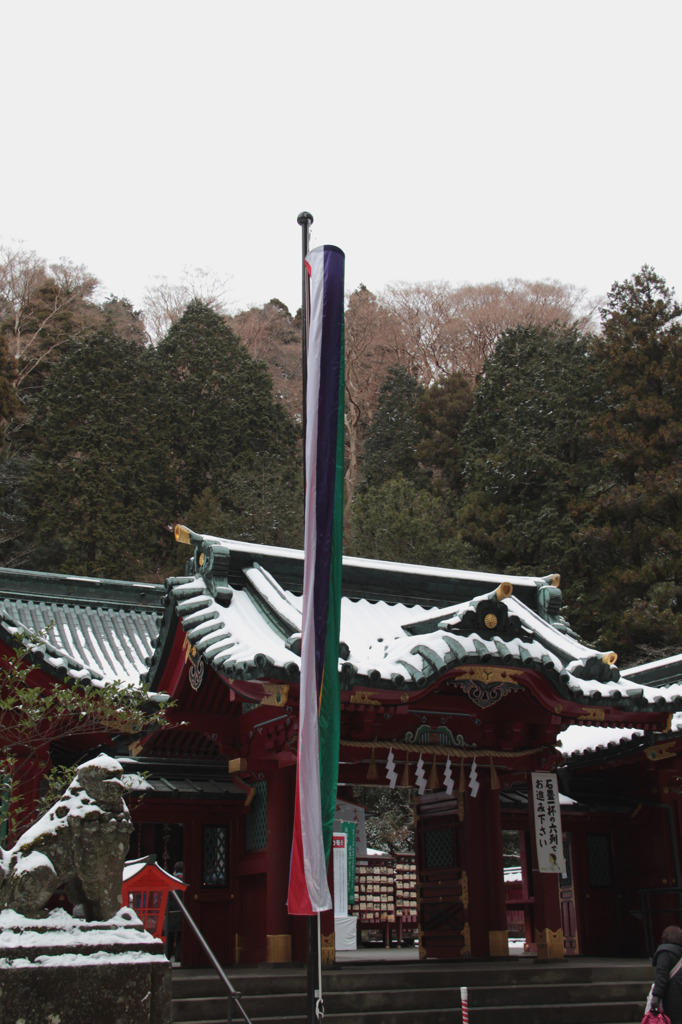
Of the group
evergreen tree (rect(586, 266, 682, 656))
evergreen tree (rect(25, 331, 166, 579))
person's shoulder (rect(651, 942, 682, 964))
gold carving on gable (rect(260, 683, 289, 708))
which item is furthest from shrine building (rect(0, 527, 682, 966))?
evergreen tree (rect(25, 331, 166, 579))

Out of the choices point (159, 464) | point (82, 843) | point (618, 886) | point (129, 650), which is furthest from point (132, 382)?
point (82, 843)

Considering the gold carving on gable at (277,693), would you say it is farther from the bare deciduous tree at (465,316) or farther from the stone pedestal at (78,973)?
the bare deciduous tree at (465,316)

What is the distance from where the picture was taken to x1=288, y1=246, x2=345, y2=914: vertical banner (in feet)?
18.3

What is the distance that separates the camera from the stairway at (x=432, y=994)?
24.1 ft

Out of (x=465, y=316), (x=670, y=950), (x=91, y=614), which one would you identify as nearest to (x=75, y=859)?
(x=670, y=950)

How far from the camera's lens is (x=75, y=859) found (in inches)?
185

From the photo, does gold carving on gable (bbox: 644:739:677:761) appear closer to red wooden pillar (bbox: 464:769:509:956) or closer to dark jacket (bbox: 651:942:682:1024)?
red wooden pillar (bbox: 464:769:509:956)

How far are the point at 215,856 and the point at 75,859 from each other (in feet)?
19.9

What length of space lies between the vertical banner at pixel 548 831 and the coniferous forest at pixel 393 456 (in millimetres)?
13232

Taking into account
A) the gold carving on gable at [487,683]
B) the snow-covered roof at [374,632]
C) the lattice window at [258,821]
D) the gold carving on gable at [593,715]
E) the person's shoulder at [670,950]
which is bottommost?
the person's shoulder at [670,950]

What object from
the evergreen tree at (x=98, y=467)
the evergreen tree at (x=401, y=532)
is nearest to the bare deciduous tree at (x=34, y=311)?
the evergreen tree at (x=98, y=467)

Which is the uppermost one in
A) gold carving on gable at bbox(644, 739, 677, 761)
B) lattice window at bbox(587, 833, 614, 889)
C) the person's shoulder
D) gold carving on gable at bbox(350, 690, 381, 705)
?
gold carving on gable at bbox(350, 690, 381, 705)

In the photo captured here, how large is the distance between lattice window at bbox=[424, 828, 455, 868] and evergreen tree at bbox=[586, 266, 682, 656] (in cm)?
1329

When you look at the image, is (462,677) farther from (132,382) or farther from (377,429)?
(377,429)
